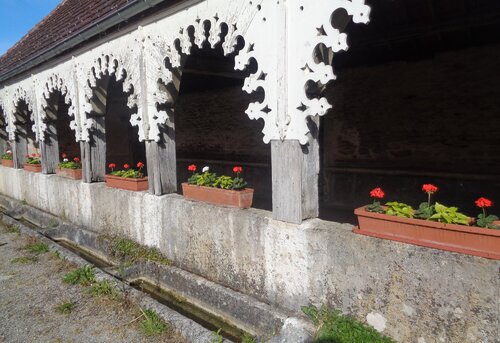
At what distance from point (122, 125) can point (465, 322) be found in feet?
43.0

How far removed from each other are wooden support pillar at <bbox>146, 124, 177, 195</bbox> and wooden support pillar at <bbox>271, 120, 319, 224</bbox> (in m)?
2.04

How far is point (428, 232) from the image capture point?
2.47m

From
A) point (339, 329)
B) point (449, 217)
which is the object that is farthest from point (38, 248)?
point (449, 217)

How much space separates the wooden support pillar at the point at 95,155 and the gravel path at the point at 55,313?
1.77 metres

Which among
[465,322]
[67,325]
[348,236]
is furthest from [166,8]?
[465,322]

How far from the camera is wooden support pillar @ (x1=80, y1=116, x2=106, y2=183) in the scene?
6383 mm

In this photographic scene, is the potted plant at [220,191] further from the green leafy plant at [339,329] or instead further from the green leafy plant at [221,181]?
the green leafy plant at [339,329]

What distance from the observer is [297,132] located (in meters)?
3.12

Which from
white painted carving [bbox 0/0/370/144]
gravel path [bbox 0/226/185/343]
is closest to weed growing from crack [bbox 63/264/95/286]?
gravel path [bbox 0/226/185/343]

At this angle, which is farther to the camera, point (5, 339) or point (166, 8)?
point (166, 8)

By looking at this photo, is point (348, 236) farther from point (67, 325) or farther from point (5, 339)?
point (5, 339)

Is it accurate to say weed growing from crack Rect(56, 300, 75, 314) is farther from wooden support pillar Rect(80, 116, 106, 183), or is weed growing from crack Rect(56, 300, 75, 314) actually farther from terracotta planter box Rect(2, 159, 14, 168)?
terracotta planter box Rect(2, 159, 14, 168)

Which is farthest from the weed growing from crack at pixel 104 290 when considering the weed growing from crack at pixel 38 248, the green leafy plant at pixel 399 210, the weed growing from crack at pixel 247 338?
the green leafy plant at pixel 399 210

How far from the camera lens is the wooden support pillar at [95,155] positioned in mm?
6383
